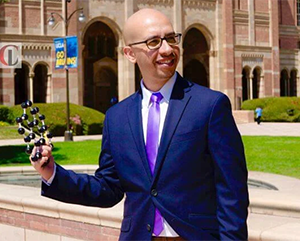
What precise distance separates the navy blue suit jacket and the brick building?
33.5 metres

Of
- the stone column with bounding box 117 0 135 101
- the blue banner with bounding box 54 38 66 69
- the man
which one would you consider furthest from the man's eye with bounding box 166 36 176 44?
the stone column with bounding box 117 0 135 101

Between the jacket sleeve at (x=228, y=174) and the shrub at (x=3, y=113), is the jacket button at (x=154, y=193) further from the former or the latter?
the shrub at (x=3, y=113)

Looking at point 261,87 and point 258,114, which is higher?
point 261,87

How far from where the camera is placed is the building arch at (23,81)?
37441 millimetres

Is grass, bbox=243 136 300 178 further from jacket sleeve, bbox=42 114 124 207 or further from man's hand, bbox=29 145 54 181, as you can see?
man's hand, bbox=29 145 54 181

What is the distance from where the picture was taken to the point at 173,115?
10.7 ft

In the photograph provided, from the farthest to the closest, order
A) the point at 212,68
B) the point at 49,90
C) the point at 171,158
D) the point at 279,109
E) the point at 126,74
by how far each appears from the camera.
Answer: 1. the point at 212,68
2. the point at 279,109
3. the point at 126,74
4. the point at 49,90
5. the point at 171,158

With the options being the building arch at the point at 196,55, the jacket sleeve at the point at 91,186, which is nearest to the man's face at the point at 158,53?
the jacket sleeve at the point at 91,186

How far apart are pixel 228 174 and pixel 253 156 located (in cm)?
1298

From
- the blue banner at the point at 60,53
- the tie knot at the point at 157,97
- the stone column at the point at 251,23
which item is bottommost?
the tie knot at the point at 157,97

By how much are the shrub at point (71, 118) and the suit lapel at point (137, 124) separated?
26.8 metres

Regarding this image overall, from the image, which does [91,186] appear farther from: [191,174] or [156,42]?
[156,42]

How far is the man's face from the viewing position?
10.7 feet

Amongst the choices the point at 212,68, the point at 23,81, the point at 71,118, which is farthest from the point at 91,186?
the point at 212,68
